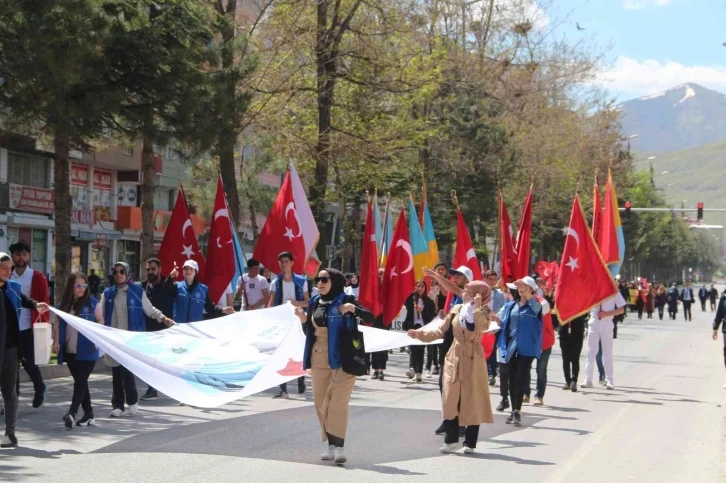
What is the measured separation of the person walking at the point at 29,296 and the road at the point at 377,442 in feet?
1.23

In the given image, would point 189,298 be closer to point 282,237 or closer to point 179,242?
point 282,237

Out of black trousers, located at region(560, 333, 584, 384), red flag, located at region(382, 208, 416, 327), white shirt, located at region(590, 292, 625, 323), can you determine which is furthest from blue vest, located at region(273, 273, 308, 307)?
white shirt, located at region(590, 292, 625, 323)

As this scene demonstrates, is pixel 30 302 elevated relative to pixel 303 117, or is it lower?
lower

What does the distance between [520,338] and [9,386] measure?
19.0ft

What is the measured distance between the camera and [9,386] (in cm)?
1005

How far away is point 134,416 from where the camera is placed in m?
12.4

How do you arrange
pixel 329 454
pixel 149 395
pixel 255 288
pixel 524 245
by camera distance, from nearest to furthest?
pixel 329 454 < pixel 149 395 < pixel 255 288 < pixel 524 245

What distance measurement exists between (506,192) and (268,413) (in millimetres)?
34738

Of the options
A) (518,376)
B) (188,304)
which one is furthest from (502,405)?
(188,304)

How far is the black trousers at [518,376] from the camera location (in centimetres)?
1257

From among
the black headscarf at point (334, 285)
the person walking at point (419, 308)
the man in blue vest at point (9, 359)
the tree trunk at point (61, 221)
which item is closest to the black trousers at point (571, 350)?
the person walking at point (419, 308)

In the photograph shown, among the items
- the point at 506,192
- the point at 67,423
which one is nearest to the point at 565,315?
the point at 67,423

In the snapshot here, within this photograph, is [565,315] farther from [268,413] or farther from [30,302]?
[30,302]

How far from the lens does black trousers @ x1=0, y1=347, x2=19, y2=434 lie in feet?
32.8
